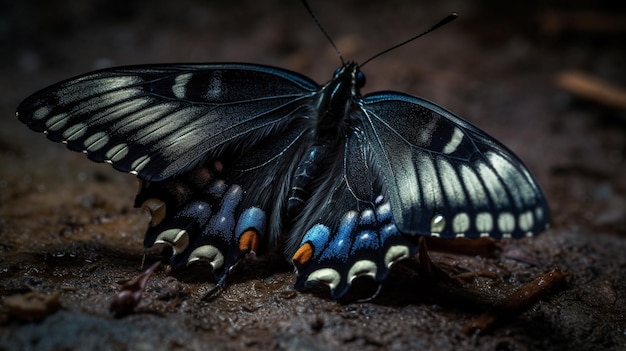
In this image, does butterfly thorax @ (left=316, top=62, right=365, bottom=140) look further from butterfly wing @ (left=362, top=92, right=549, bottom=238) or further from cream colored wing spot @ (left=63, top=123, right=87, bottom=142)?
cream colored wing spot @ (left=63, top=123, right=87, bottom=142)

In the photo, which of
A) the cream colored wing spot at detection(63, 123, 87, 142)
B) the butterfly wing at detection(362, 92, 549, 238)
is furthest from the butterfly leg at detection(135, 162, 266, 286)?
the butterfly wing at detection(362, 92, 549, 238)

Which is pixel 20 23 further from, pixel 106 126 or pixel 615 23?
pixel 615 23

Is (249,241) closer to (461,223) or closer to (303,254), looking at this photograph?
(303,254)

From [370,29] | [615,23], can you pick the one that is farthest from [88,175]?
[615,23]

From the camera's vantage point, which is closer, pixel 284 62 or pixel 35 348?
pixel 35 348

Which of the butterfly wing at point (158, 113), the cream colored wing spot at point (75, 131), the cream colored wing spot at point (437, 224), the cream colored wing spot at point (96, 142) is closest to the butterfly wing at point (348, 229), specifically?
the cream colored wing spot at point (437, 224)

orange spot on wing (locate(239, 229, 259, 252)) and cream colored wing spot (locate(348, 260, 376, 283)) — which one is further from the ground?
Answer: orange spot on wing (locate(239, 229, 259, 252))
